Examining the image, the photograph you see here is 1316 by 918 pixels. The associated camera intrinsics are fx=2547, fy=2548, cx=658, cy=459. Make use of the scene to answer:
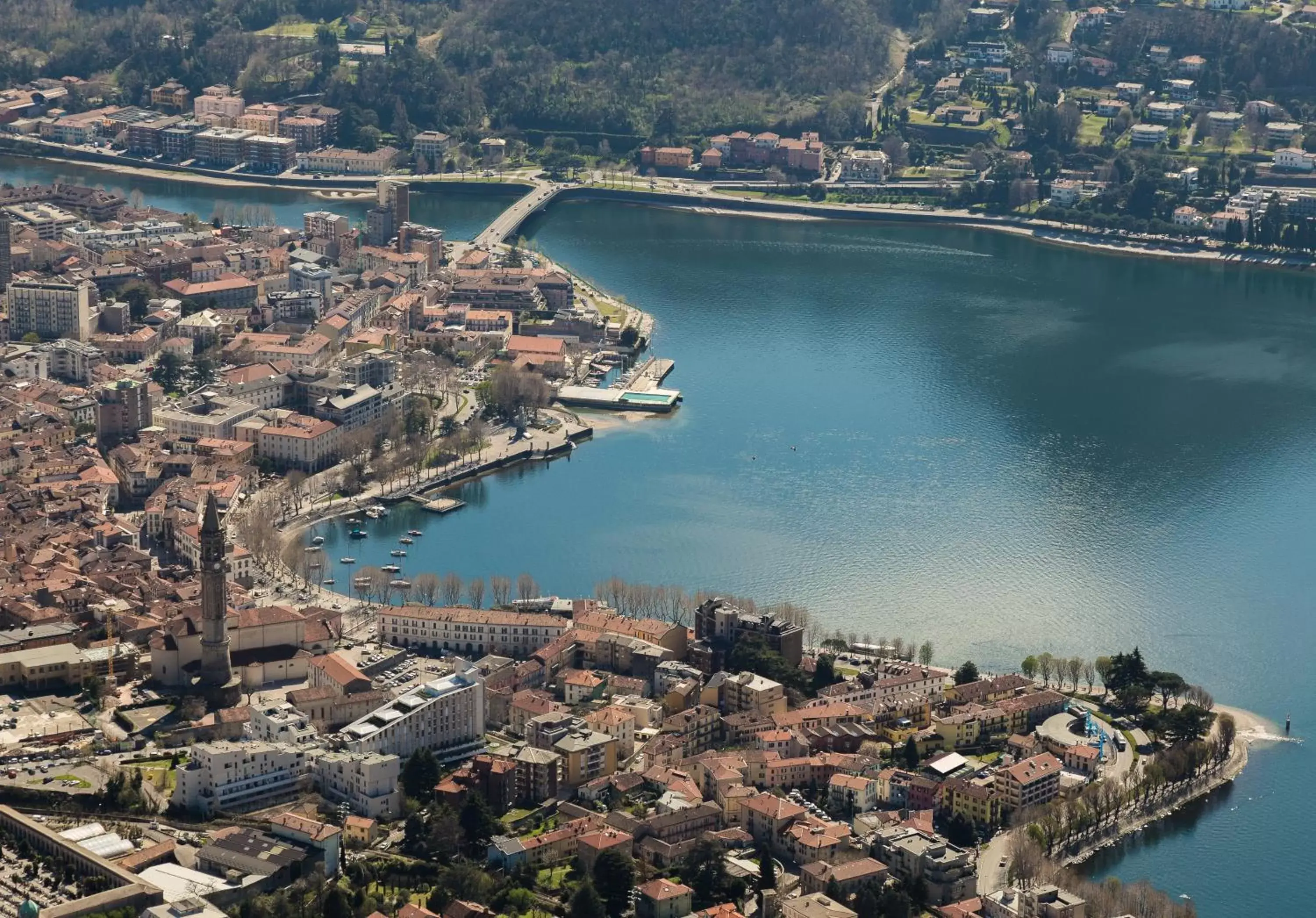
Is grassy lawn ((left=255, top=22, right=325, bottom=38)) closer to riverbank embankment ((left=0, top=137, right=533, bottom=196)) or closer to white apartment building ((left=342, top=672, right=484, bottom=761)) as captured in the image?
riverbank embankment ((left=0, top=137, right=533, bottom=196))

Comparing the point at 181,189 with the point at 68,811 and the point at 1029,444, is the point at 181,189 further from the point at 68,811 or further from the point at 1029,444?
the point at 68,811

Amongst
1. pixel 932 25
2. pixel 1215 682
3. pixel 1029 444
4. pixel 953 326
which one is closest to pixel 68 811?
pixel 1215 682

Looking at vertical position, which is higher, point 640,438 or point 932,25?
point 932,25

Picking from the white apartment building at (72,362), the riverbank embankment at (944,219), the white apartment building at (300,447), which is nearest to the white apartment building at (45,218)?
the white apartment building at (72,362)

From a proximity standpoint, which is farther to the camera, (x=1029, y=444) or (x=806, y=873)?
(x=1029, y=444)

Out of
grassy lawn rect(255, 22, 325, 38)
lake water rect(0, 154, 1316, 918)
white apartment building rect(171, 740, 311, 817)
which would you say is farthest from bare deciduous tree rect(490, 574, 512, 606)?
grassy lawn rect(255, 22, 325, 38)

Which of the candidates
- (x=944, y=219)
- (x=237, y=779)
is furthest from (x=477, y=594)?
(x=944, y=219)

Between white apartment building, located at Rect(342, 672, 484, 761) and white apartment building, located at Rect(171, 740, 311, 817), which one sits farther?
white apartment building, located at Rect(342, 672, 484, 761)
